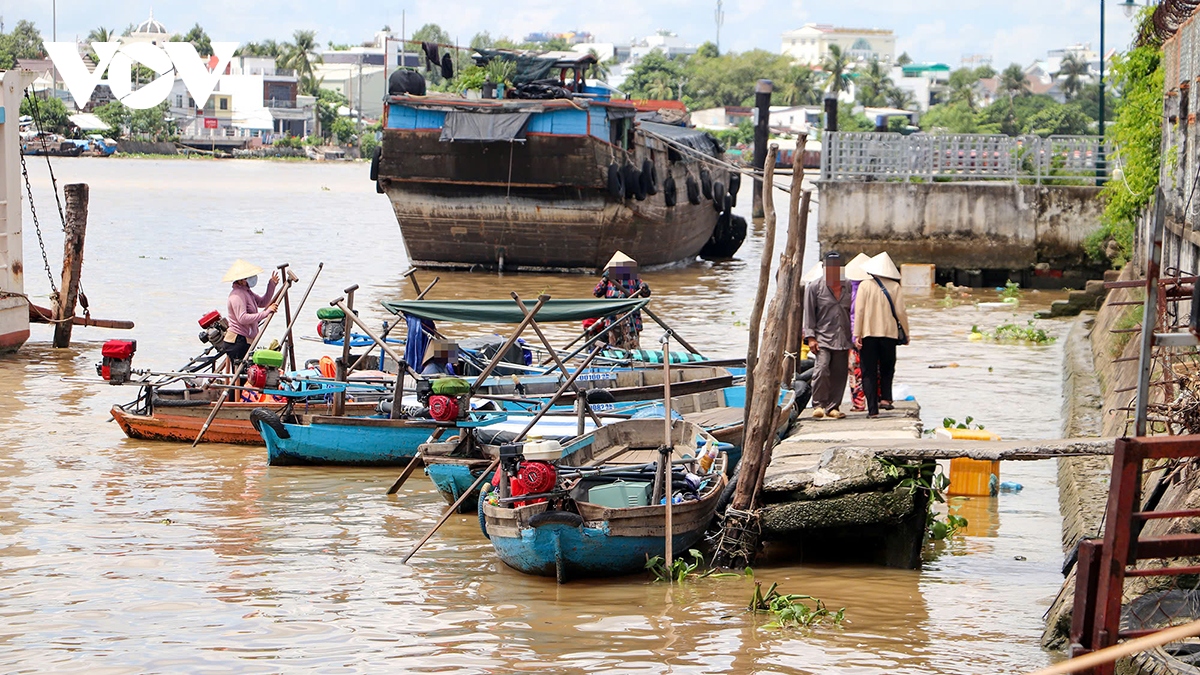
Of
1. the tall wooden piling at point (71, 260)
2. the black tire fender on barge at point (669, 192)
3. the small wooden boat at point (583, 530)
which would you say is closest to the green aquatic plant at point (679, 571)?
the small wooden boat at point (583, 530)

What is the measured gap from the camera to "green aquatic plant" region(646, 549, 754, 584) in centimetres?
808

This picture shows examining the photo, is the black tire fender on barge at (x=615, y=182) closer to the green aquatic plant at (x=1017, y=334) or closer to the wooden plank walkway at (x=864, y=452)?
the green aquatic plant at (x=1017, y=334)

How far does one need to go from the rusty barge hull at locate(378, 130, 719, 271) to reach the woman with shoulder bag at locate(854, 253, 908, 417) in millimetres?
15746

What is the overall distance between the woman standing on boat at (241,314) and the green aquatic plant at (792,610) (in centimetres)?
652

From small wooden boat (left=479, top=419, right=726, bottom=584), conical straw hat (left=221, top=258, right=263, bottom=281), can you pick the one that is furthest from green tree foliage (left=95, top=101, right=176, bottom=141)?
small wooden boat (left=479, top=419, right=726, bottom=584)

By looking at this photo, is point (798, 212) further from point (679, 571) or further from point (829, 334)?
point (679, 571)

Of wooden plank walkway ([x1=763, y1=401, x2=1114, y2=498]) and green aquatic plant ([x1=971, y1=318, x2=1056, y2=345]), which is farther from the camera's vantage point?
green aquatic plant ([x1=971, y1=318, x2=1056, y2=345])

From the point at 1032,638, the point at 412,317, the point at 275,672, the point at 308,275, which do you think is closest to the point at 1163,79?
the point at 412,317

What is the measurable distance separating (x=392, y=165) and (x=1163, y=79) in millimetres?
14674

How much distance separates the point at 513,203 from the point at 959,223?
8204 mm

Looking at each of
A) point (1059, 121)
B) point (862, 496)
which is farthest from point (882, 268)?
point (1059, 121)

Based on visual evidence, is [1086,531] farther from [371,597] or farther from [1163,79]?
[1163,79]

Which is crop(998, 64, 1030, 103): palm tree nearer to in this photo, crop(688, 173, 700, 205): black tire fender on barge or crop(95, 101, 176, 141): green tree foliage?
crop(95, 101, 176, 141): green tree foliage

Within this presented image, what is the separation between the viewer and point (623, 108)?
2614 cm
